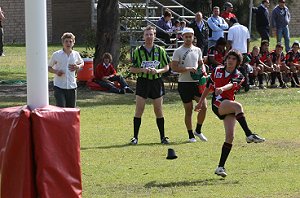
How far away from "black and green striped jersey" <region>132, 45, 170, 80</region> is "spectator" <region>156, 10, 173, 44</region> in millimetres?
13358

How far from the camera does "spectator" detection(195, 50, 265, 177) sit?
11844 millimetres

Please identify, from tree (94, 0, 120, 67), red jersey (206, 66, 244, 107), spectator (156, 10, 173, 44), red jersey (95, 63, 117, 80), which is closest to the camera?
red jersey (206, 66, 244, 107)

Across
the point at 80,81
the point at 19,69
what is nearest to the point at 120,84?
the point at 80,81

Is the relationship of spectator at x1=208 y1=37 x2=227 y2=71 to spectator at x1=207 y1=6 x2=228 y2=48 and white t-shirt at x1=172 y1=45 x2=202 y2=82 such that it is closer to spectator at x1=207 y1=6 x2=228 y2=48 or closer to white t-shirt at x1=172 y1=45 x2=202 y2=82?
spectator at x1=207 y1=6 x2=228 y2=48

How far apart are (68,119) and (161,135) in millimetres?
8377

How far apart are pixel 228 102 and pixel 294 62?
15685 millimetres

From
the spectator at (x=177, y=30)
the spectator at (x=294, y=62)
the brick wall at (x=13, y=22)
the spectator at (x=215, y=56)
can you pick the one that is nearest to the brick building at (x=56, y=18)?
the brick wall at (x=13, y=22)

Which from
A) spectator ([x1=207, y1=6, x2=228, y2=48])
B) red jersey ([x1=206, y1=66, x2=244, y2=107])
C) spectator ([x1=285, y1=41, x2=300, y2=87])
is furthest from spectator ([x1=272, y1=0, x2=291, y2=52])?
red jersey ([x1=206, y1=66, x2=244, y2=107])

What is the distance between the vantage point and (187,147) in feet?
50.1

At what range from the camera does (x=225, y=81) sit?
12164mm

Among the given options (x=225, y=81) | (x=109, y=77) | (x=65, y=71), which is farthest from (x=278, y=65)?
(x=225, y=81)

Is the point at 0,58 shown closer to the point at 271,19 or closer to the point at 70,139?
the point at 271,19

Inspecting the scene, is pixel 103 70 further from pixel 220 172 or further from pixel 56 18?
pixel 56 18

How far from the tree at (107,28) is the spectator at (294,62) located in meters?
5.64
